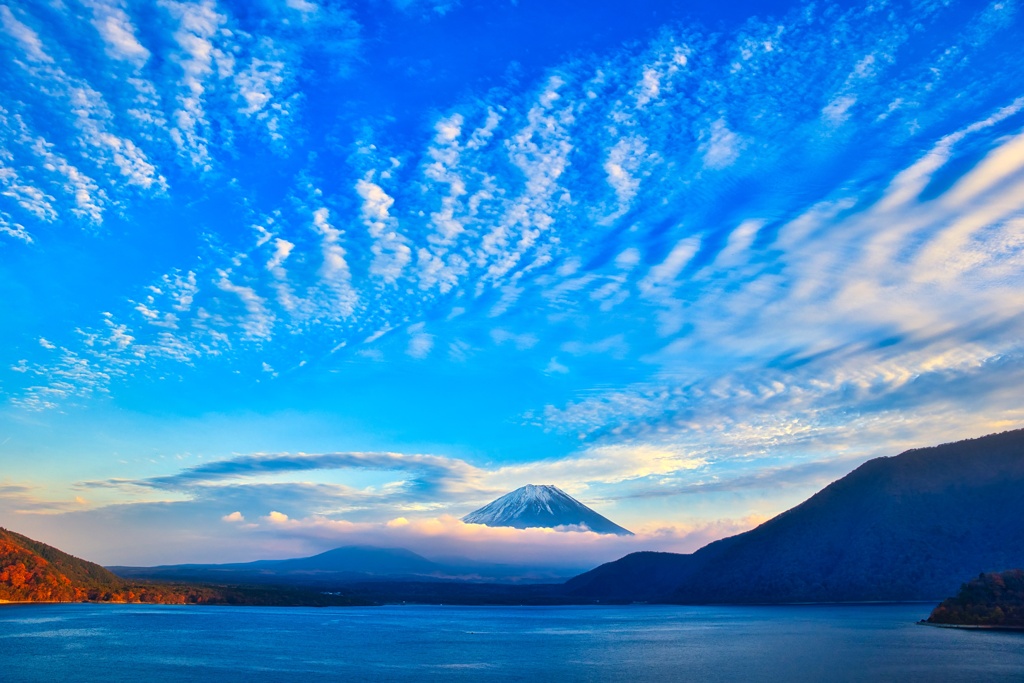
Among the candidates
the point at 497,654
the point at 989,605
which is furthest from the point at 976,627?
the point at 497,654

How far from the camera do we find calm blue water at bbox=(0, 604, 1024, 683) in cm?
8294

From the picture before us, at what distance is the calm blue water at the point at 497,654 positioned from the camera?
8294 centimetres

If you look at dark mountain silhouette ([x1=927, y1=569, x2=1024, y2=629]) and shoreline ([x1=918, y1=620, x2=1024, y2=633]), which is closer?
shoreline ([x1=918, y1=620, x2=1024, y2=633])

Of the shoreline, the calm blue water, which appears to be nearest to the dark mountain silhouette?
the shoreline

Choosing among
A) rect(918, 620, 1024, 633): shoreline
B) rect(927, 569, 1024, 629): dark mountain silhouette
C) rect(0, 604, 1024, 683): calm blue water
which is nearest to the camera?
rect(0, 604, 1024, 683): calm blue water

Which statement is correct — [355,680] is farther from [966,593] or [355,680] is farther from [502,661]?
[966,593]

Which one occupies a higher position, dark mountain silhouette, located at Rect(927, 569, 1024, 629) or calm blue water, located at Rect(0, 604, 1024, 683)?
dark mountain silhouette, located at Rect(927, 569, 1024, 629)

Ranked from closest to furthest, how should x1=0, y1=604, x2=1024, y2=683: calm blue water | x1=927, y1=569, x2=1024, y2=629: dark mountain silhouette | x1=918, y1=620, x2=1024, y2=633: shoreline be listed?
x1=0, y1=604, x2=1024, y2=683: calm blue water
x1=918, y1=620, x2=1024, y2=633: shoreline
x1=927, y1=569, x2=1024, y2=629: dark mountain silhouette

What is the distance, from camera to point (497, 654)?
367 feet

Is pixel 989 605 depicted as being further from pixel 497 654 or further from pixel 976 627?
pixel 497 654

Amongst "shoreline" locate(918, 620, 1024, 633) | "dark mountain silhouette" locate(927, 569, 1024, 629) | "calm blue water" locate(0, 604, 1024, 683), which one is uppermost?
"dark mountain silhouette" locate(927, 569, 1024, 629)

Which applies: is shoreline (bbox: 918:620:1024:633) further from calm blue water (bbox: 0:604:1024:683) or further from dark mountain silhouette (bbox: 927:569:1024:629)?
calm blue water (bbox: 0:604:1024:683)

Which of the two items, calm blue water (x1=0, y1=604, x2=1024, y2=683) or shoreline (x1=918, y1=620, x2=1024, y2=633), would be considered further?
shoreline (x1=918, y1=620, x2=1024, y2=633)

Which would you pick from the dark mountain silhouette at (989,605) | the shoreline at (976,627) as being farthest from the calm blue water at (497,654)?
the dark mountain silhouette at (989,605)
